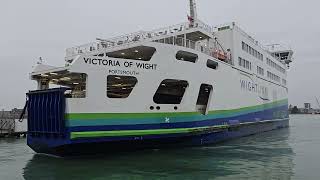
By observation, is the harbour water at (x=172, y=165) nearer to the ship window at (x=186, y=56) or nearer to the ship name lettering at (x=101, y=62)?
the ship name lettering at (x=101, y=62)

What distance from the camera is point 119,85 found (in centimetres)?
1741

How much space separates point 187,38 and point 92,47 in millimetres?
5229

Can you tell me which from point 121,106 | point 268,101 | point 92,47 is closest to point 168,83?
point 121,106

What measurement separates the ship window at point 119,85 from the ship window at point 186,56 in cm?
264

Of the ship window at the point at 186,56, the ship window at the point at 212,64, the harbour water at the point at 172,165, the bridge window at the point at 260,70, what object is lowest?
the harbour water at the point at 172,165

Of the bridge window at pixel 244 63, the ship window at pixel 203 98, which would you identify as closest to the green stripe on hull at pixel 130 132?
the ship window at pixel 203 98

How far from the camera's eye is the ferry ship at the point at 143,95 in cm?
1394

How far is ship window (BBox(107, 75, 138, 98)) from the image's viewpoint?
52.1 feet

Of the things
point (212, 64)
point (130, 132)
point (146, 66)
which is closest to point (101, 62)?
point (146, 66)

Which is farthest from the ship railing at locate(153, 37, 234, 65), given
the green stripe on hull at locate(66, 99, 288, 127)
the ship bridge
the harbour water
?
the harbour water

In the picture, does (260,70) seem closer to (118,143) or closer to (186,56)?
(186,56)

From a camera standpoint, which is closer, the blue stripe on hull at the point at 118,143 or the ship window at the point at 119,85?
the blue stripe on hull at the point at 118,143

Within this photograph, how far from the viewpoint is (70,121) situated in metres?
13.5

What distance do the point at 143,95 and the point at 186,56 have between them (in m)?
3.90
